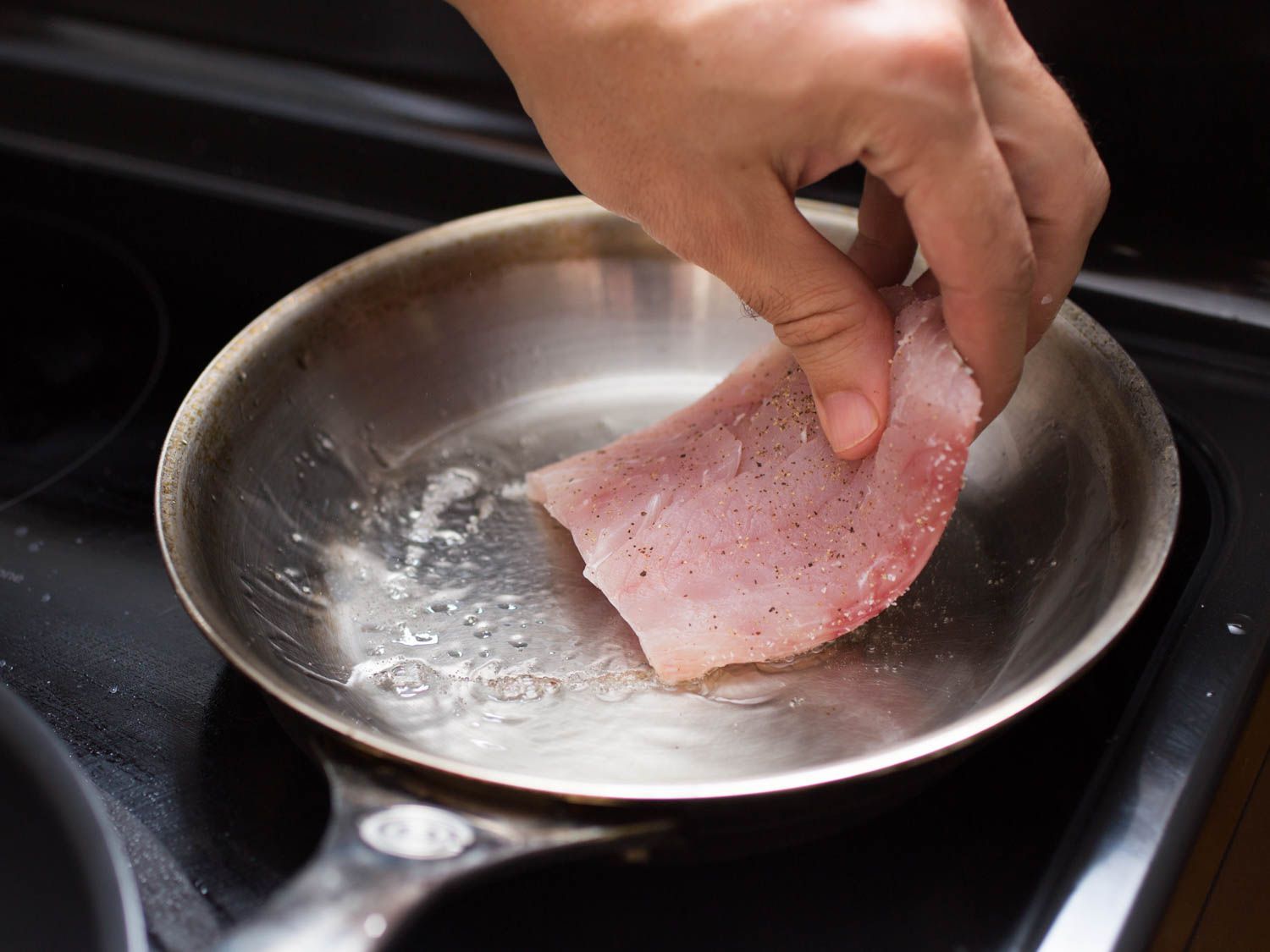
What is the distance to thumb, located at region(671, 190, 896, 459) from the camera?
0.68 metres

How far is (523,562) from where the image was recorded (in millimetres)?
872

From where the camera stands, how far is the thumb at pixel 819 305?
684mm

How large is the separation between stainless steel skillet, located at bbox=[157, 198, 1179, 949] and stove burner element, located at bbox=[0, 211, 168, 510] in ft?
0.72

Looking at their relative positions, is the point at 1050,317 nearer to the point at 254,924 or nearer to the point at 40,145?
the point at 254,924

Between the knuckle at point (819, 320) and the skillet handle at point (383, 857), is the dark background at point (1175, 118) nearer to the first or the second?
the knuckle at point (819, 320)

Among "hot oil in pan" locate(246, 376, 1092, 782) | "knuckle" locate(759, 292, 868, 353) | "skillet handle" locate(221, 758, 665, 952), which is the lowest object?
"hot oil in pan" locate(246, 376, 1092, 782)

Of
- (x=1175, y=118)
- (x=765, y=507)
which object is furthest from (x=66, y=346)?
(x=1175, y=118)

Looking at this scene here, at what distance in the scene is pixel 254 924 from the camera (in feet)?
1.57

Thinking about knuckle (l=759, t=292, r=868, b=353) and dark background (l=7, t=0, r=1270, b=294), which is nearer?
knuckle (l=759, t=292, r=868, b=353)

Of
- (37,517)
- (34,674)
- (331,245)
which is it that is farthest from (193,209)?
(34,674)

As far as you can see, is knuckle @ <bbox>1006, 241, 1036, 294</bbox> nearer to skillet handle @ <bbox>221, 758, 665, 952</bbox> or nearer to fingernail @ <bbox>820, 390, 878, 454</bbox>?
fingernail @ <bbox>820, 390, 878, 454</bbox>

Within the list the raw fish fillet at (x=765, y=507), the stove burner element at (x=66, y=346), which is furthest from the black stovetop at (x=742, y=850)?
the raw fish fillet at (x=765, y=507)

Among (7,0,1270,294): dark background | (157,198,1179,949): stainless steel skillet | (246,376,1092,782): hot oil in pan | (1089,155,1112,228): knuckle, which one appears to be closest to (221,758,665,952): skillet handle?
(157,198,1179,949): stainless steel skillet

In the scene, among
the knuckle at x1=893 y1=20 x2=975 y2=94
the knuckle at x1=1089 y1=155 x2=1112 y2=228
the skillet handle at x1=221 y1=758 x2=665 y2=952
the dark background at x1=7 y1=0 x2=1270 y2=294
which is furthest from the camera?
the dark background at x1=7 y1=0 x2=1270 y2=294
